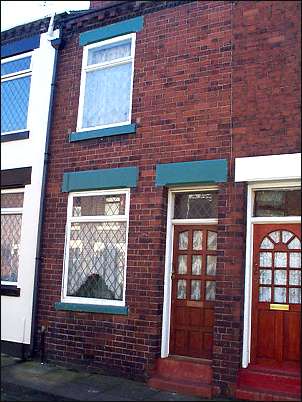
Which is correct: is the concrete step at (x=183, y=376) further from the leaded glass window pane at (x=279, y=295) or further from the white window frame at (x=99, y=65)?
the white window frame at (x=99, y=65)

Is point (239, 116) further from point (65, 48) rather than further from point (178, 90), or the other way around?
point (65, 48)

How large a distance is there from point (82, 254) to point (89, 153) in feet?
5.59

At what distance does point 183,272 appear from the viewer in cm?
818

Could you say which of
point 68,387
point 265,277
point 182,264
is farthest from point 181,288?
point 68,387

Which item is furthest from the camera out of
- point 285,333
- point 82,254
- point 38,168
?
point 38,168

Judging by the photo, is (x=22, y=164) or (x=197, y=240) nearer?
(x=197, y=240)

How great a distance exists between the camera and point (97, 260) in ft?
29.2

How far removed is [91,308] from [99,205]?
1.69 metres

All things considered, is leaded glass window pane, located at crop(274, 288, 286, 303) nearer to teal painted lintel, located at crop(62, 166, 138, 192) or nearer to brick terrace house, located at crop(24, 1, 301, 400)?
brick terrace house, located at crop(24, 1, 301, 400)

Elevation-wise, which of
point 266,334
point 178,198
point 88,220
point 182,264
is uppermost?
point 178,198

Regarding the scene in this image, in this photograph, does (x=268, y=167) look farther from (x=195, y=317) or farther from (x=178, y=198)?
(x=195, y=317)

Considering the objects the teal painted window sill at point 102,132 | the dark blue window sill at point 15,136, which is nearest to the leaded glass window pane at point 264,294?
the teal painted window sill at point 102,132

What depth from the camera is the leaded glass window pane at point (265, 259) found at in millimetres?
7428

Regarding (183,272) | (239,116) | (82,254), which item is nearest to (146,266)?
(183,272)
